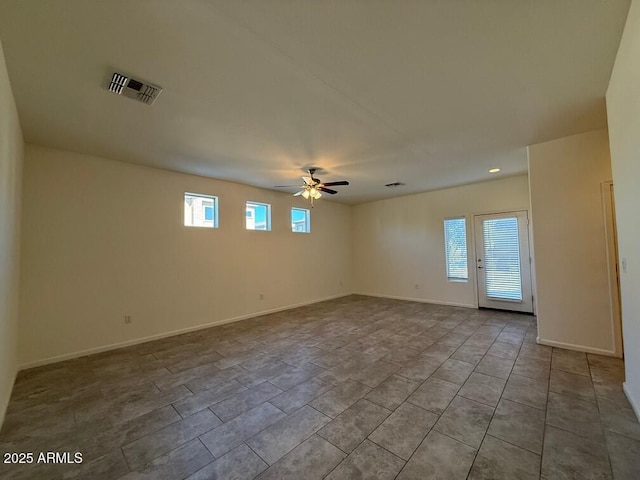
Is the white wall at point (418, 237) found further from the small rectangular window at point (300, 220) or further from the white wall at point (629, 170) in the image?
the white wall at point (629, 170)

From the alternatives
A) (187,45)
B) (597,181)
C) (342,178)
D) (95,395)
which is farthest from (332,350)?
(597,181)

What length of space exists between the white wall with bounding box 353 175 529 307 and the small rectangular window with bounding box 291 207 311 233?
1855mm

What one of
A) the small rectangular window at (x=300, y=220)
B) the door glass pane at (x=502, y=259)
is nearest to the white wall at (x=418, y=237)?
the door glass pane at (x=502, y=259)

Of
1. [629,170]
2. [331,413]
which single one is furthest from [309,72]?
[331,413]

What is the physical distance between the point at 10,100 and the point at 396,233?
22.5 ft

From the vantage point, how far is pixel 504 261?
214 inches

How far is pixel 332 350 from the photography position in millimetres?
3564

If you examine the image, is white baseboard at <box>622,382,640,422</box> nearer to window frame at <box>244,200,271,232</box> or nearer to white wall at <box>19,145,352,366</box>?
white wall at <box>19,145,352,366</box>

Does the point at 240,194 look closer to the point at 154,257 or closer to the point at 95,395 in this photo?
the point at 154,257

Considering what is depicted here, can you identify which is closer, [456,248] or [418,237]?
[456,248]

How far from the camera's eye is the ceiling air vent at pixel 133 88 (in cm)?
214

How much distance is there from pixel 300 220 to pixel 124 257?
151 inches

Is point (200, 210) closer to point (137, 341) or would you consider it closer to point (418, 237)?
point (137, 341)

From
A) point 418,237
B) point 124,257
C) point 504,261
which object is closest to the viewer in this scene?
point 124,257
